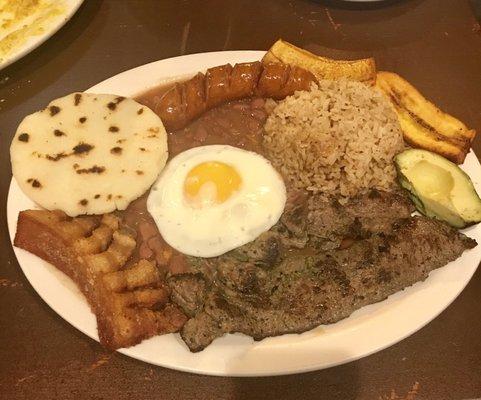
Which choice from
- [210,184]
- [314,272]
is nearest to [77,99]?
[210,184]

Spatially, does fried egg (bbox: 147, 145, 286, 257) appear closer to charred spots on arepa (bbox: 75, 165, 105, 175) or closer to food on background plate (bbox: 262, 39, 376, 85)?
charred spots on arepa (bbox: 75, 165, 105, 175)

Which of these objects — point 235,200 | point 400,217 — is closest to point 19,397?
point 235,200

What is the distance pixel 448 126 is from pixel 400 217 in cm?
78

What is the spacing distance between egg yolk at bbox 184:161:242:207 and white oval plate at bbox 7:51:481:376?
794mm

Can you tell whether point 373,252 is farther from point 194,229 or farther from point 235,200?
point 194,229

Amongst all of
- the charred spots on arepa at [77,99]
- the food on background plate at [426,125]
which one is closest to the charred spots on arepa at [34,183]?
the charred spots on arepa at [77,99]

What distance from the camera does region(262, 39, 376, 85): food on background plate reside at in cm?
325

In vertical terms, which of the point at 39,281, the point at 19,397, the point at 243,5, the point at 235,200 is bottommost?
the point at 19,397

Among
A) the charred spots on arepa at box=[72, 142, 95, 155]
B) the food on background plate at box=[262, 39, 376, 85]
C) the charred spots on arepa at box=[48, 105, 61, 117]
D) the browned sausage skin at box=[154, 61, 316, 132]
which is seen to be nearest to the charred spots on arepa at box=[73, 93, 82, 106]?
the charred spots on arepa at box=[48, 105, 61, 117]

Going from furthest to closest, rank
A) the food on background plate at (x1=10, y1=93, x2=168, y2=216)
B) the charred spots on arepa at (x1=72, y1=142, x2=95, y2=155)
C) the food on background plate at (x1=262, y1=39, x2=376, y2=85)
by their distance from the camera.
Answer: the food on background plate at (x1=262, y1=39, x2=376, y2=85), the charred spots on arepa at (x1=72, y1=142, x2=95, y2=155), the food on background plate at (x1=10, y1=93, x2=168, y2=216)

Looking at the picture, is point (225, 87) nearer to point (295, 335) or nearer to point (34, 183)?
point (34, 183)

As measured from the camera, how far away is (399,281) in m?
2.48

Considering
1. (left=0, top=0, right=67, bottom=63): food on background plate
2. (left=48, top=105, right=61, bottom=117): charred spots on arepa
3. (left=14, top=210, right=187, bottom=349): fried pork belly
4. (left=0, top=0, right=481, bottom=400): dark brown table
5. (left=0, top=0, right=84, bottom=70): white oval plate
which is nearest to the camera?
(left=14, top=210, right=187, bottom=349): fried pork belly

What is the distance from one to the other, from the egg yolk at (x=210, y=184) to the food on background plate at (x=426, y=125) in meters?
1.20
